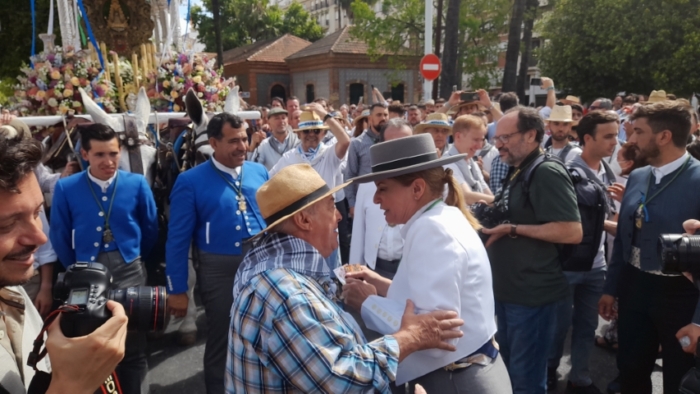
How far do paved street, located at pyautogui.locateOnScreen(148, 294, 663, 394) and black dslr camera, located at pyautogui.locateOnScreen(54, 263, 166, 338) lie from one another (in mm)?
2750

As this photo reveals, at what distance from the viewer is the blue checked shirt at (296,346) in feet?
5.55

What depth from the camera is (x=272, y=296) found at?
1.74m

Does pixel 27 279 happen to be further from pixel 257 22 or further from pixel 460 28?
pixel 257 22

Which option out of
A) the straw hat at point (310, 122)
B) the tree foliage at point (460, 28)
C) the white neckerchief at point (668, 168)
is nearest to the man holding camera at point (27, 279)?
the white neckerchief at point (668, 168)

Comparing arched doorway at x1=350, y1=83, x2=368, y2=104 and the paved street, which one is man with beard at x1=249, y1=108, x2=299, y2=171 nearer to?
the paved street

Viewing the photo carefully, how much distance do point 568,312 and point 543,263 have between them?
0.79 metres

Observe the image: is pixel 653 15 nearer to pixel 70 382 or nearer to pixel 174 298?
pixel 174 298

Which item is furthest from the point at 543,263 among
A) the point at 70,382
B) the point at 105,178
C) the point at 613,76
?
the point at 613,76

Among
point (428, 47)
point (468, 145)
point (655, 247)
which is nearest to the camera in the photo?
point (655, 247)

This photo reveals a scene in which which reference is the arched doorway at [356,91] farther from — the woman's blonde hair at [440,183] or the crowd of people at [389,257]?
the woman's blonde hair at [440,183]

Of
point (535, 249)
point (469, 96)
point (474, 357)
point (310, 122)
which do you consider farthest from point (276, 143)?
point (474, 357)

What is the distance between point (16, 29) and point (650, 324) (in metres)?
25.4

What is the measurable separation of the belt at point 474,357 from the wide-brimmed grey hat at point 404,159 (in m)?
0.80

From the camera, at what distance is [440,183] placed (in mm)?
2340
